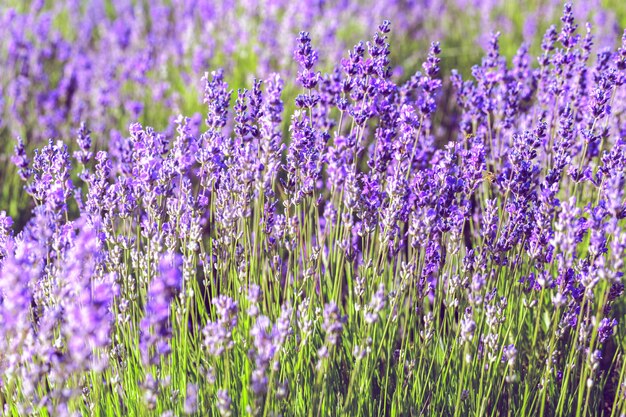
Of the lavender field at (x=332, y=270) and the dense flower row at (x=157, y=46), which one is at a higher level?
the dense flower row at (x=157, y=46)

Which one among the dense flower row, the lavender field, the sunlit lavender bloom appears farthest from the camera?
the dense flower row

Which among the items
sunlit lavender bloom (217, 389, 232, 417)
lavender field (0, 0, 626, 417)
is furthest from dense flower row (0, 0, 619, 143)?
sunlit lavender bloom (217, 389, 232, 417)

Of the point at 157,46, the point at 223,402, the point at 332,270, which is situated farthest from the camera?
the point at 157,46

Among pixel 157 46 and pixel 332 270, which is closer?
pixel 332 270

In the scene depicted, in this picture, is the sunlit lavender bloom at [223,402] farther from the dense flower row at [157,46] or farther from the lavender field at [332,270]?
the dense flower row at [157,46]

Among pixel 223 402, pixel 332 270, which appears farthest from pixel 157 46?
pixel 223 402

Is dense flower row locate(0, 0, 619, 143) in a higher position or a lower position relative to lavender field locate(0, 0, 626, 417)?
higher

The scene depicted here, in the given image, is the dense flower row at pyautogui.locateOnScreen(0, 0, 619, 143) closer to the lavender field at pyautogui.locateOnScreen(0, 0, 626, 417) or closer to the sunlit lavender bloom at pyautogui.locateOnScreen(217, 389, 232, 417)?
the lavender field at pyautogui.locateOnScreen(0, 0, 626, 417)

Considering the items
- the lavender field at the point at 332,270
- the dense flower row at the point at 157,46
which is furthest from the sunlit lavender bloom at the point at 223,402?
the dense flower row at the point at 157,46

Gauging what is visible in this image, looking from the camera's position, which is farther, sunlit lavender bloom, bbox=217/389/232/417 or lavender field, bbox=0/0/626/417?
lavender field, bbox=0/0/626/417

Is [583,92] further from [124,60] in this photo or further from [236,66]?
[124,60]

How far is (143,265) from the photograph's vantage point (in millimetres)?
2596

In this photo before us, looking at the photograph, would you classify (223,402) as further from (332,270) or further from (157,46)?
(157,46)

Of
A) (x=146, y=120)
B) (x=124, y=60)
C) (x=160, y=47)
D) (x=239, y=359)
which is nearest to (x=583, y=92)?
(x=239, y=359)
